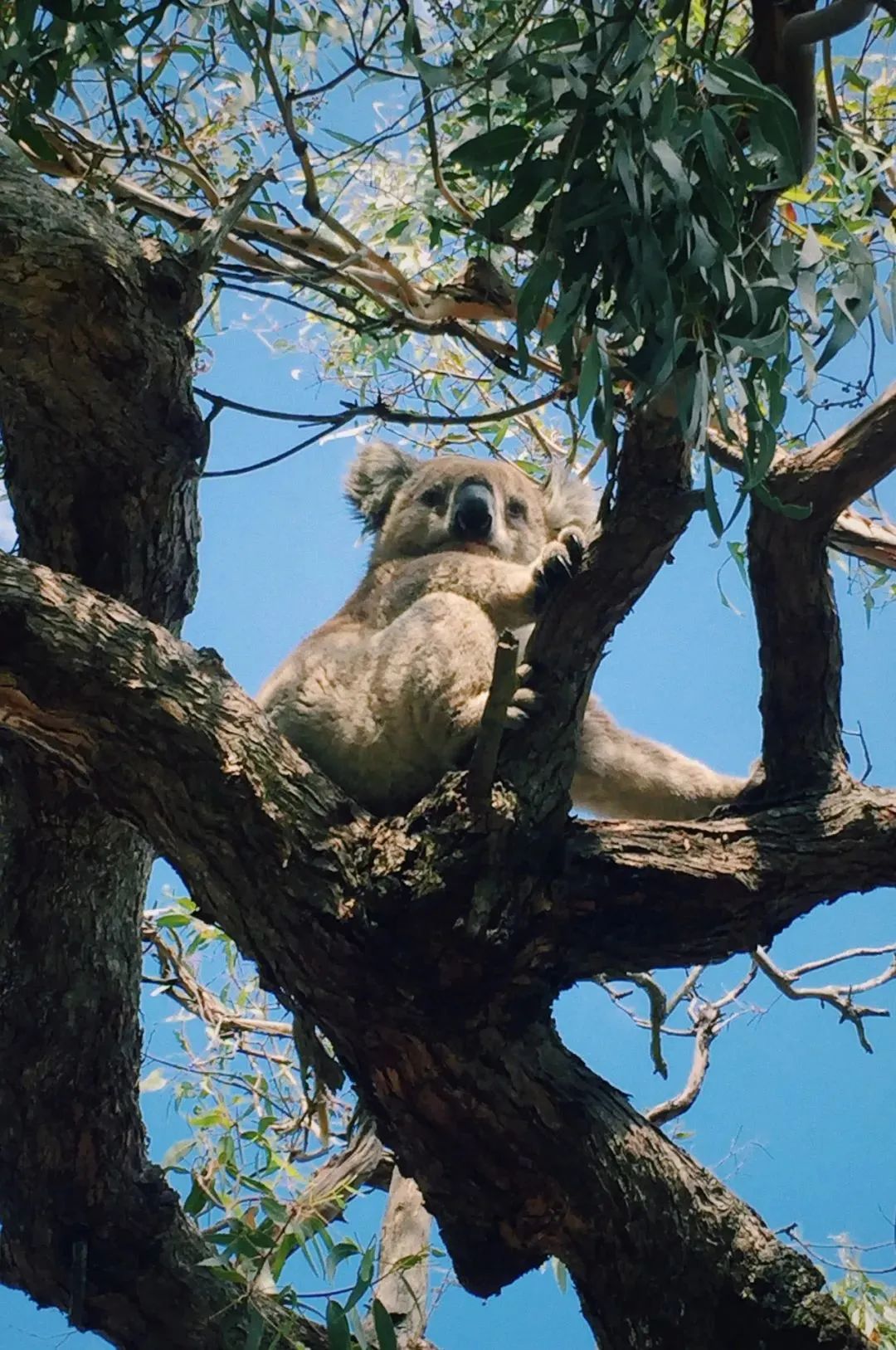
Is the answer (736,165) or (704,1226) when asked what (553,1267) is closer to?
(704,1226)

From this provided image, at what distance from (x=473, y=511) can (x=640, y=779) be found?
84 centimetres

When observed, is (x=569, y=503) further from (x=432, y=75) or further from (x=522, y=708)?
(x=432, y=75)

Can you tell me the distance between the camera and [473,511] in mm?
3395

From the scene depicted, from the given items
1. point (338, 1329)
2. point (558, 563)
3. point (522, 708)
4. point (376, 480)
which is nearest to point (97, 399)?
point (558, 563)

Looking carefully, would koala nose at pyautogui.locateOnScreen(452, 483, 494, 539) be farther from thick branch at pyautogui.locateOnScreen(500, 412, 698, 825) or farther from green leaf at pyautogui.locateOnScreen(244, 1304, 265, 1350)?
green leaf at pyautogui.locateOnScreen(244, 1304, 265, 1350)

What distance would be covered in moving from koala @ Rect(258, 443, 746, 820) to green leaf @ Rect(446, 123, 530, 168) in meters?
0.80

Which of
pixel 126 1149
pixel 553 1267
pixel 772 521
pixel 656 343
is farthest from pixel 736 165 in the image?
pixel 553 1267

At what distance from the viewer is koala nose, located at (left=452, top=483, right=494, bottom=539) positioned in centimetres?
339

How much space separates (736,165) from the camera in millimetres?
2268

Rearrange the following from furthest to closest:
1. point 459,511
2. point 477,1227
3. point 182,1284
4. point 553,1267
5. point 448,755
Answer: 1. point 553,1267
2. point 459,511
3. point 182,1284
4. point 448,755
5. point 477,1227

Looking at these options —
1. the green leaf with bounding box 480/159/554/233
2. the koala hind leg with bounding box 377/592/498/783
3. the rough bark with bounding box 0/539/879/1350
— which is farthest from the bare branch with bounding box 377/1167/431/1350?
the green leaf with bounding box 480/159/554/233

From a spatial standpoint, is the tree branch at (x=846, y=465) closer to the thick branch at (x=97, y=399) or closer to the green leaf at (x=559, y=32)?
the green leaf at (x=559, y=32)

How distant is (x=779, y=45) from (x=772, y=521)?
879mm

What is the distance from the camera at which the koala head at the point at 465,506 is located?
3.48m
